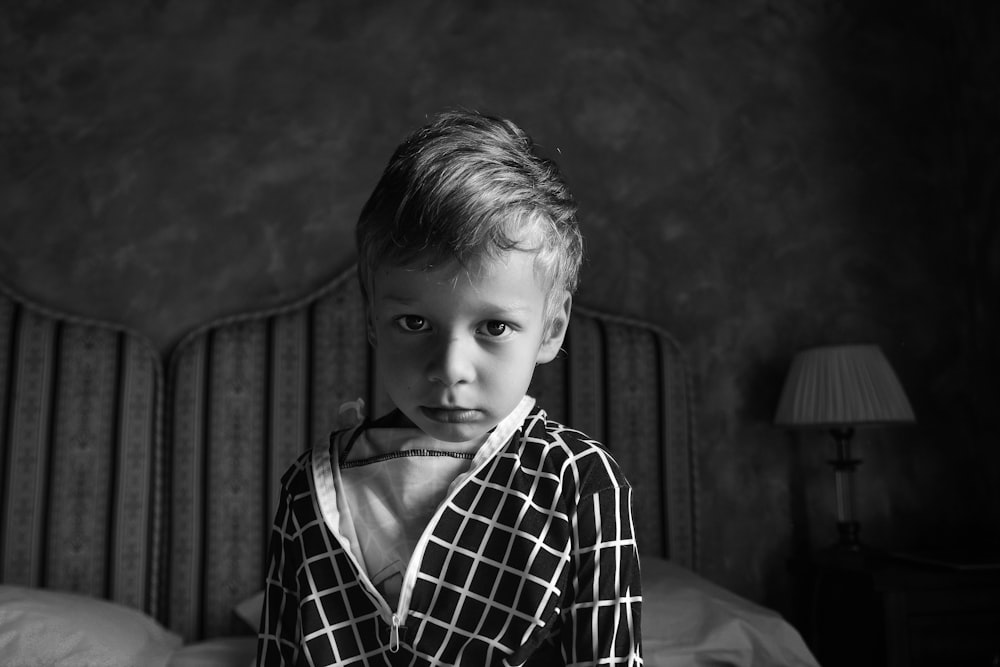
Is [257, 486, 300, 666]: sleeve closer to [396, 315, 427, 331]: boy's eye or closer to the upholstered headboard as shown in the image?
[396, 315, 427, 331]: boy's eye

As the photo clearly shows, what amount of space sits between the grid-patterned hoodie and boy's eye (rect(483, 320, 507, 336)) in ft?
0.51

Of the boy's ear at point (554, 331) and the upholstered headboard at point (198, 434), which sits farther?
the upholstered headboard at point (198, 434)

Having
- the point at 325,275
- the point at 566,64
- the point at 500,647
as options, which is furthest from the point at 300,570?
the point at 566,64

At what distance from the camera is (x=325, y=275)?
2.58m

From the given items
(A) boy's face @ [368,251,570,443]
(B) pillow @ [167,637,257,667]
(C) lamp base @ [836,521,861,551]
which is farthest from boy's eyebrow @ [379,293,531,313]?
(C) lamp base @ [836,521,861,551]

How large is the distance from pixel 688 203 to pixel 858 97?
705 millimetres

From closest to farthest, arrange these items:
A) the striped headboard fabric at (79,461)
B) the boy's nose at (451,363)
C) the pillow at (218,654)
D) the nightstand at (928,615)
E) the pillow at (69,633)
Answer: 1. the boy's nose at (451,363)
2. the pillow at (69,633)
3. the pillow at (218,654)
4. the nightstand at (928,615)
5. the striped headboard fabric at (79,461)

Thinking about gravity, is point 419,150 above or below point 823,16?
below

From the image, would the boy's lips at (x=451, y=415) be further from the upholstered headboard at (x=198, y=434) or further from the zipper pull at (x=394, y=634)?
the upholstered headboard at (x=198, y=434)

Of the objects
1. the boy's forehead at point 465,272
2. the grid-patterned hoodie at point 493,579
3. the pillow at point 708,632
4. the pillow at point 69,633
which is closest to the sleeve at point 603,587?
the grid-patterned hoodie at point 493,579

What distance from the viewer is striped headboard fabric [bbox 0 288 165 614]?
7.39 ft

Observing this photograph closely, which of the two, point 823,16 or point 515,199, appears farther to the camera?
Answer: point 823,16

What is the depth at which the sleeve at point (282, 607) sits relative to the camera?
868 mm

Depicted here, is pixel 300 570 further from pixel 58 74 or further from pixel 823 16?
pixel 823 16
